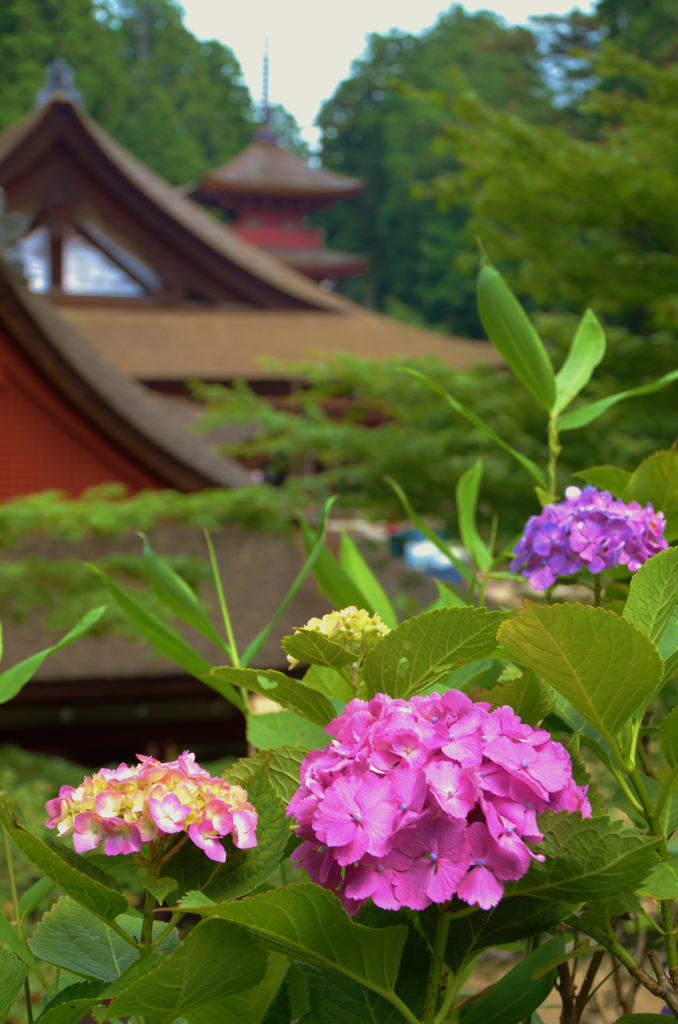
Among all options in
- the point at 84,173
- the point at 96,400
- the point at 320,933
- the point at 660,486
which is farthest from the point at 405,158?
the point at 320,933

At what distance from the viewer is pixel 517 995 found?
381 mm

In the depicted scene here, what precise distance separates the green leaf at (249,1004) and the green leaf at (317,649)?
0.13m

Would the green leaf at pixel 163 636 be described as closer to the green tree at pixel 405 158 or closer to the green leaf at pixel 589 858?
the green leaf at pixel 589 858

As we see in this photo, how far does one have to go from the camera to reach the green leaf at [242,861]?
1.18 feet

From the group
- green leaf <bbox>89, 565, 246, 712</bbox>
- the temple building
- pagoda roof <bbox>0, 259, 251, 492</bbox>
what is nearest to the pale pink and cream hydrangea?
green leaf <bbox>89, 565, 246, 712</bbox>

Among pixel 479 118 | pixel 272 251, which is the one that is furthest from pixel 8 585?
pixel 272 251

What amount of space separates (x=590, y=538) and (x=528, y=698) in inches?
6.3

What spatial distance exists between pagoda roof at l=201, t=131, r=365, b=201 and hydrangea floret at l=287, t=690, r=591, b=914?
1418cm

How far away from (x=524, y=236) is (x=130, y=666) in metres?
3.13

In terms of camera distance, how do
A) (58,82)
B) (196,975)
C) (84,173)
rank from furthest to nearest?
1. (58,82)
2. (84,173)
3. (196,975)

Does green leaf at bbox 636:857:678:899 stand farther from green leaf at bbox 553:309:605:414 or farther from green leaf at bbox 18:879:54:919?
green leaf at bbox 553:309:605:414

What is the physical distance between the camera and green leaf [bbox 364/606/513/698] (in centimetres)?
39

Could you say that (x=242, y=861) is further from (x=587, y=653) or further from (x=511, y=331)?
(x=511, y=331)

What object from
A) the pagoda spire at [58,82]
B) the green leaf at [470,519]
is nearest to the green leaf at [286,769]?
the green leaf at [470,519]
